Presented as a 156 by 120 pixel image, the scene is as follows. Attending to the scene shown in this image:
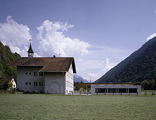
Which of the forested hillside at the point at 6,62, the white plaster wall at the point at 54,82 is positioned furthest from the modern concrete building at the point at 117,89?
the forested hillside at the point at 6,62

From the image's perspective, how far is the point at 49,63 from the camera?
1941 inches

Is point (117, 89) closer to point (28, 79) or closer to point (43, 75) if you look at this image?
point (43, 75)

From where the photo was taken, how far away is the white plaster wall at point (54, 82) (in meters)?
46.8

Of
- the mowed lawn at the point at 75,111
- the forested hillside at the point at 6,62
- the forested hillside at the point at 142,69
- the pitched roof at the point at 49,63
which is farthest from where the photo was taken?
the forested hillside at the point at 6,62

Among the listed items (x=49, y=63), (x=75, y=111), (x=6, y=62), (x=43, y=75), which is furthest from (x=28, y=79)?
(x=6, y=62)

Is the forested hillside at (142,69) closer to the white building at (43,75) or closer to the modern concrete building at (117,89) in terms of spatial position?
the modern concrete building at (117,89)

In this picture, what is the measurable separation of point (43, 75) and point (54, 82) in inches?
205

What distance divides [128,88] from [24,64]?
84.6 feet

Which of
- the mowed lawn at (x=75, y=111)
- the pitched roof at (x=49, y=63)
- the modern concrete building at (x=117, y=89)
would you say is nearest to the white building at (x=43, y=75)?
the pitched roof at (x=49, y=63)

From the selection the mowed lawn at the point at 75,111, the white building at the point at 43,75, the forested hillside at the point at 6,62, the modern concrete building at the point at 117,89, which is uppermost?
the forested hillside at the point at 6,62

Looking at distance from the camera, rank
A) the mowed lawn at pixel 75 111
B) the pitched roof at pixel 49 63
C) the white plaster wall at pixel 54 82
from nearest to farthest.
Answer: the mowed lawn at pixel 75 111
the pitched roof at pixel 49 63
the white plaster wall at pixel 54 82

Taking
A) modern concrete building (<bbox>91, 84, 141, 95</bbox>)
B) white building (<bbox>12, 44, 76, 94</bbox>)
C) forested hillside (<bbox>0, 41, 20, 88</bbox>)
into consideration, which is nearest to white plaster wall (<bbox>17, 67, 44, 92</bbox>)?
white building (<bbox>12, 44, 76, 94</bbox>)

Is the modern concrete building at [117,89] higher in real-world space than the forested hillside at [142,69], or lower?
lower

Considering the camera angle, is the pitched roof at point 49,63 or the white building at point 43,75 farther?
the white building at point 43,75
